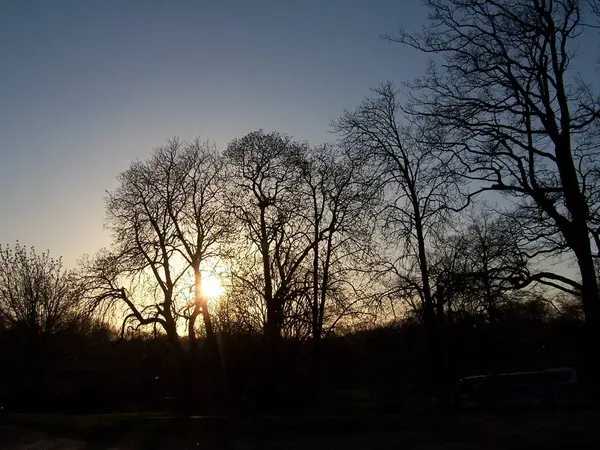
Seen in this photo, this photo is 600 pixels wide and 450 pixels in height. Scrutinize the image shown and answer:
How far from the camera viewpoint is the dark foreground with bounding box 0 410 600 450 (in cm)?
1803

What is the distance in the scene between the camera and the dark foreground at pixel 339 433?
18031 mm

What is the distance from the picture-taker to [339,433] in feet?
73.0

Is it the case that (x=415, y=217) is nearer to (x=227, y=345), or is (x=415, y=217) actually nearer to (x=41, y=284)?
(x=227, y=345)

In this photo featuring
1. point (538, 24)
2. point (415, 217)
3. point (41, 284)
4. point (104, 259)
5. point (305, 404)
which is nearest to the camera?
point (538, 24)

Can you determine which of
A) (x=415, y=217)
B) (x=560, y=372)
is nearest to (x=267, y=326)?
(x=415, y=217)

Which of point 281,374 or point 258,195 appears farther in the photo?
point 258,195

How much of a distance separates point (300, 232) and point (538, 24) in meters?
20.8

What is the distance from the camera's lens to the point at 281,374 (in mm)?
35938

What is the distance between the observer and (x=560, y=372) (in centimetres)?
3784

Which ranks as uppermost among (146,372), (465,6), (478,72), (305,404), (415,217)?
(465,6)

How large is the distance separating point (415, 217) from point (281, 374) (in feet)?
37.1

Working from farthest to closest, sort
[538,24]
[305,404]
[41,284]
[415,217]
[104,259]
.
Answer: [41,284], [104,259], [305,404], [415,217], [538,24]

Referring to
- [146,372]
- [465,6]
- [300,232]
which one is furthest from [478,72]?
[146,372]

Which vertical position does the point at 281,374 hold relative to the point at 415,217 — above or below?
below
